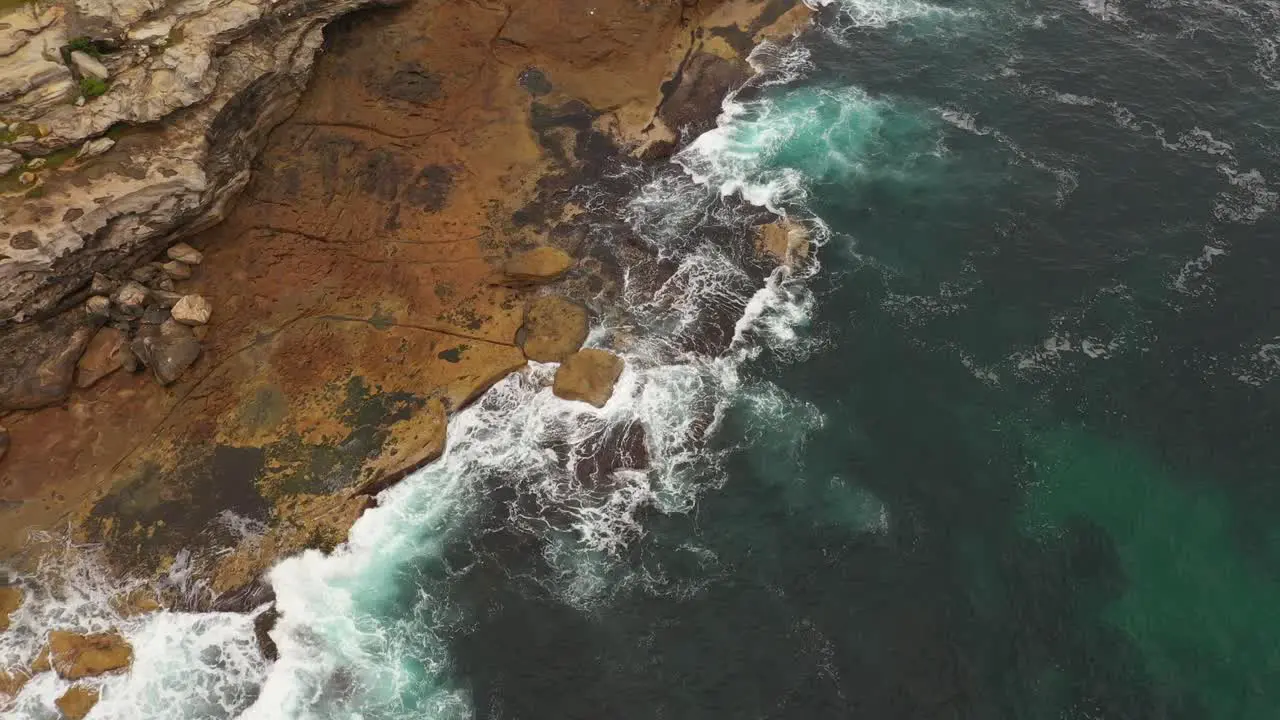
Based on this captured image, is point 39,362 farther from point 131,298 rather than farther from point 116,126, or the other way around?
point 116,126


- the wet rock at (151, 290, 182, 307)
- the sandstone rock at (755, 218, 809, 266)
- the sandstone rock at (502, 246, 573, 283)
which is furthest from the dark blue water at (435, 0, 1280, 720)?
the wet rock at (151, 290, 182, 307)

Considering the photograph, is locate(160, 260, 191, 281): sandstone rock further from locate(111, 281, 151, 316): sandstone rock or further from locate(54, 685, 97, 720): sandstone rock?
locate(54, 685, 97, 720): sandstone rock

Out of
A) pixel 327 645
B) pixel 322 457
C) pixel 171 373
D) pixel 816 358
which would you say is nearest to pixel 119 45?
pixel 171 373

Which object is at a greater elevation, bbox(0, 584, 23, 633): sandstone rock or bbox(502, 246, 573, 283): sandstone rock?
bbox(502, 246, 573, 283): sandstone rock

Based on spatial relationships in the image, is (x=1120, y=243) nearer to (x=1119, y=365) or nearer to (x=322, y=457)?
(x=1119, y=365)

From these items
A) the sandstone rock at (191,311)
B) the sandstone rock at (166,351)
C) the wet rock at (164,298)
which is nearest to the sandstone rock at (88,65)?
the wet rock at (164,298)

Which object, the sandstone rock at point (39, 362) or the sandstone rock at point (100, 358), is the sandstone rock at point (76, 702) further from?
the sandstone rock at point (100, 358)
